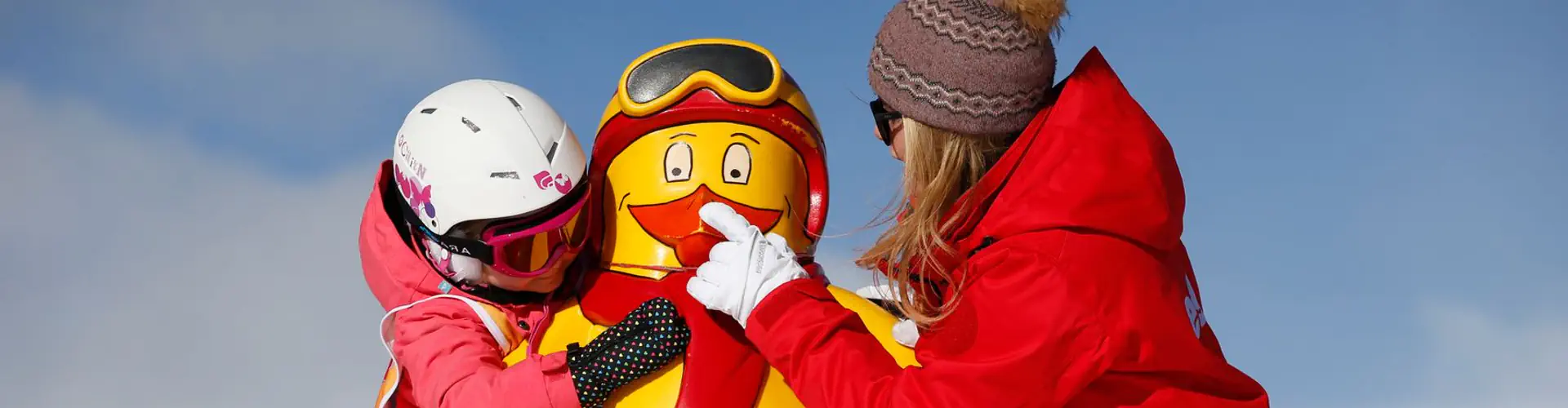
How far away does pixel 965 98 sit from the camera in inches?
127

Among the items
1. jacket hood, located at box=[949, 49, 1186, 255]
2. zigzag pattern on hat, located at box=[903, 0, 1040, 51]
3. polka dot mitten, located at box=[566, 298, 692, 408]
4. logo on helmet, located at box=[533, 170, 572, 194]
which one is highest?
zigzag pattern on hat, located at box=[903, 0, 1040, 51]

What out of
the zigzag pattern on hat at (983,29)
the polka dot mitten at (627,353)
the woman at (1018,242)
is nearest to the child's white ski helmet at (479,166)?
the polka dot mitten at (627,353)

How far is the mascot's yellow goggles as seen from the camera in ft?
14.0

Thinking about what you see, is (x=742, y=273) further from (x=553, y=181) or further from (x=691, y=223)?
(x=553, y=181)

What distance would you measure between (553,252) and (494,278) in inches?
8.3

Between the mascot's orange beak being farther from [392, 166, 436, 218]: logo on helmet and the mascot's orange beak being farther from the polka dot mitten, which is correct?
[392, 166, 436, 218]: logo on helmet

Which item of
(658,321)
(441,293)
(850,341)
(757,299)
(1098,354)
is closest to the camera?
(1098,354)

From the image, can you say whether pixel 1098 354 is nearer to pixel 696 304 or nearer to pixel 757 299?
pixel 757 299

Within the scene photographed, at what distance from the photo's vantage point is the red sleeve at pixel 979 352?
309cm

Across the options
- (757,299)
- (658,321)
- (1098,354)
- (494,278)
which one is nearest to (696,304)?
(658,321)

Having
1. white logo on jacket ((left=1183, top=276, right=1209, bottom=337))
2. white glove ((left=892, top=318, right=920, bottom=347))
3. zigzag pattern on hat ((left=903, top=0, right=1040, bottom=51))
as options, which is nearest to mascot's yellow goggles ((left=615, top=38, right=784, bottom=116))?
white glove ((left=892, top=318, right=920, bottom=347))

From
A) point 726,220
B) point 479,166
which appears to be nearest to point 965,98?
point 726,220

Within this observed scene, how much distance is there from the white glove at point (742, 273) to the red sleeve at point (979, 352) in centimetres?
19

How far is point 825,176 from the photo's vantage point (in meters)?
4.47
